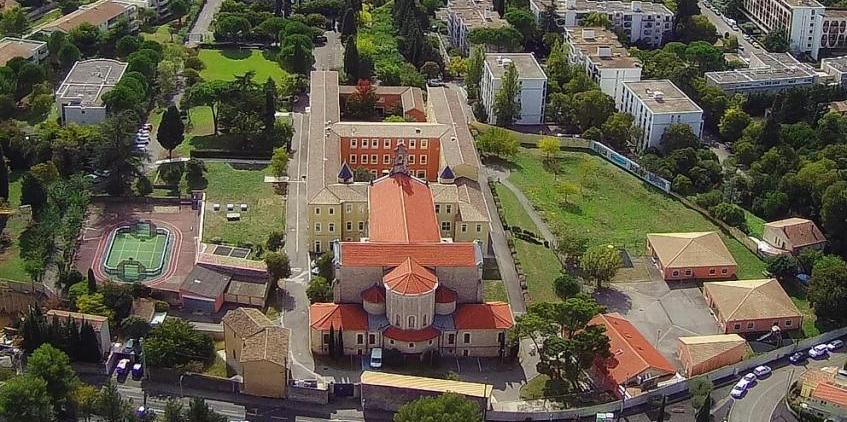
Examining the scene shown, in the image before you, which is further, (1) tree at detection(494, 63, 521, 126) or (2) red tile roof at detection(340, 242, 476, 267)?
(1) tree at detection(494, 63, 521, 126)

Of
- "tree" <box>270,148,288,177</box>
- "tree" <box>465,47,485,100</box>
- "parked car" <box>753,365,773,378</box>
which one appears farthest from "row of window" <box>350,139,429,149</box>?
"parked car" <box>753,365,773,378</box>

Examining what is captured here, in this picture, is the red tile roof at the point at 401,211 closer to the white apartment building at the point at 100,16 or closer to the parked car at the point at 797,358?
the parked car at the point at 797,358

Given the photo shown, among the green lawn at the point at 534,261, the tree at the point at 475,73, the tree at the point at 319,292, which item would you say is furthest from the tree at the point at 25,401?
the tree at the point at 475,73

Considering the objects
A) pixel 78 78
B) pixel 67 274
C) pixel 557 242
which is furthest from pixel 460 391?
pixel 78 78

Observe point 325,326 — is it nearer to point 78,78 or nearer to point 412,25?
point 78,78

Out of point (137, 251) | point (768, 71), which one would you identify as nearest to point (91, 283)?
point (137, 251)

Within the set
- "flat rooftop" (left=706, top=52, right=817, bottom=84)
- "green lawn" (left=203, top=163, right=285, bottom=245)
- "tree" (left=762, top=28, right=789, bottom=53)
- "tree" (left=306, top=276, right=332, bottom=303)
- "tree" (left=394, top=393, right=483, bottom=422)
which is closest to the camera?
"tree" (left=394, top=393, right=483, bottom=422)

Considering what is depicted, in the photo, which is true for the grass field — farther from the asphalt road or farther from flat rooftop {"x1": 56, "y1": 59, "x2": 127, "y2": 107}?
the asphalt road

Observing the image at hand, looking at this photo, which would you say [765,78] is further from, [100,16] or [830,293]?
[100,16]
